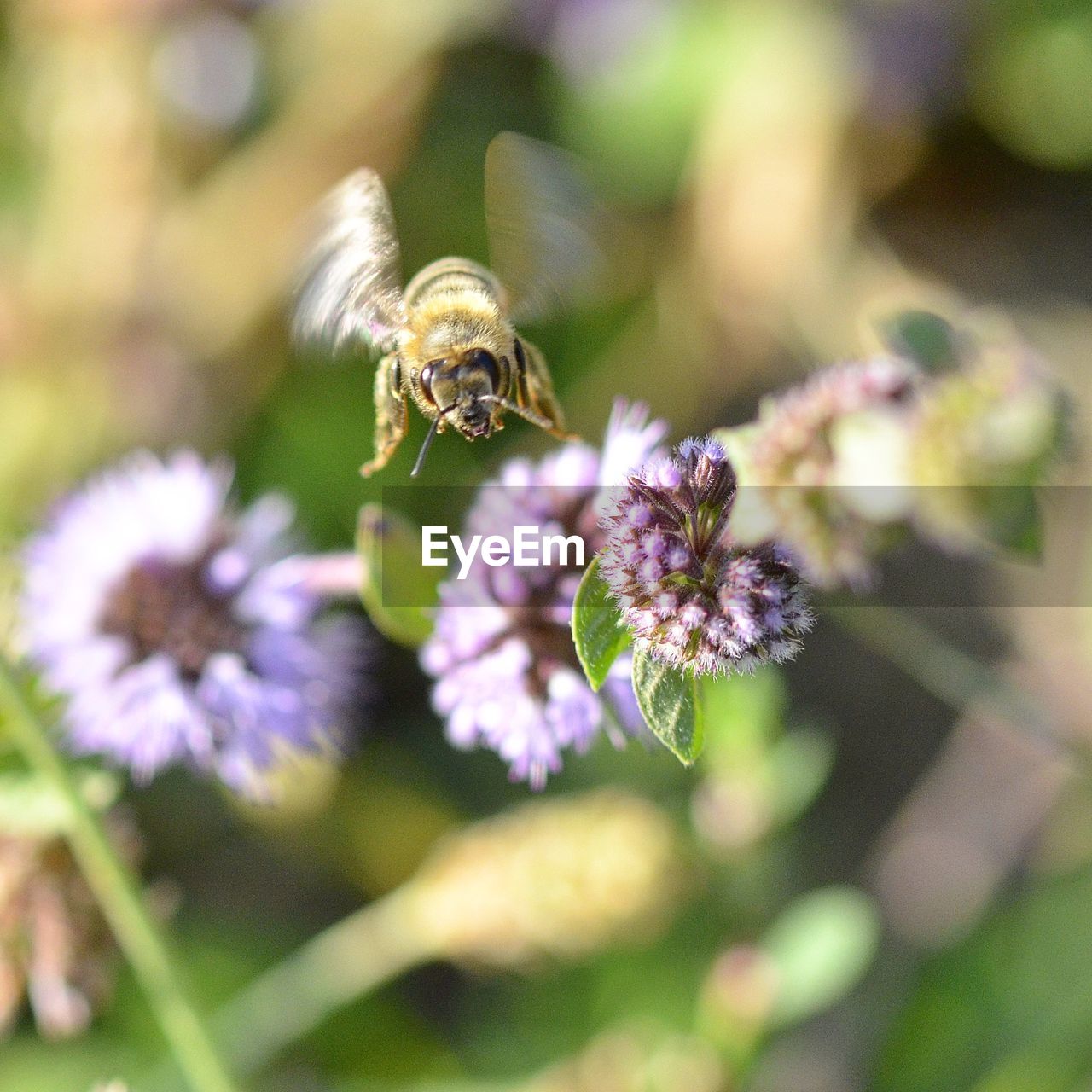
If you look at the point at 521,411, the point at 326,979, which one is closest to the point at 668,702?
the point at 521,411

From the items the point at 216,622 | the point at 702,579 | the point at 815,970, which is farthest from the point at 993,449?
the point at 815,970

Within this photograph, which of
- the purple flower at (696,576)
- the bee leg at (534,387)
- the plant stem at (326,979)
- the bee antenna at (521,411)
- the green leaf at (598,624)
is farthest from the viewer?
the plant stem at (326,979)

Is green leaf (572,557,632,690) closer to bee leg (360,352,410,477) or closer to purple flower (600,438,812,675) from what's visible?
purple flower (600,438,812,675)

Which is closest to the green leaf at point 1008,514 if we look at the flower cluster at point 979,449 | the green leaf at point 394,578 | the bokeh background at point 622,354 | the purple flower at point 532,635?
the flower cluster at point 979,449

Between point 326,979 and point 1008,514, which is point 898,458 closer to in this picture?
point 1008,514

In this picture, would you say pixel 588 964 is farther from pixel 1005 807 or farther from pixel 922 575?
pixel 922 575

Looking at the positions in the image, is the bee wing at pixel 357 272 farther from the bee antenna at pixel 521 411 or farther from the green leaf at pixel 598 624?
the green leaf at pixel 598 624

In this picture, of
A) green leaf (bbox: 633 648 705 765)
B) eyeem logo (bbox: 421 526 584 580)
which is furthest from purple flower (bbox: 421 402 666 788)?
green leaf (bbox: 633 648 705 765)
